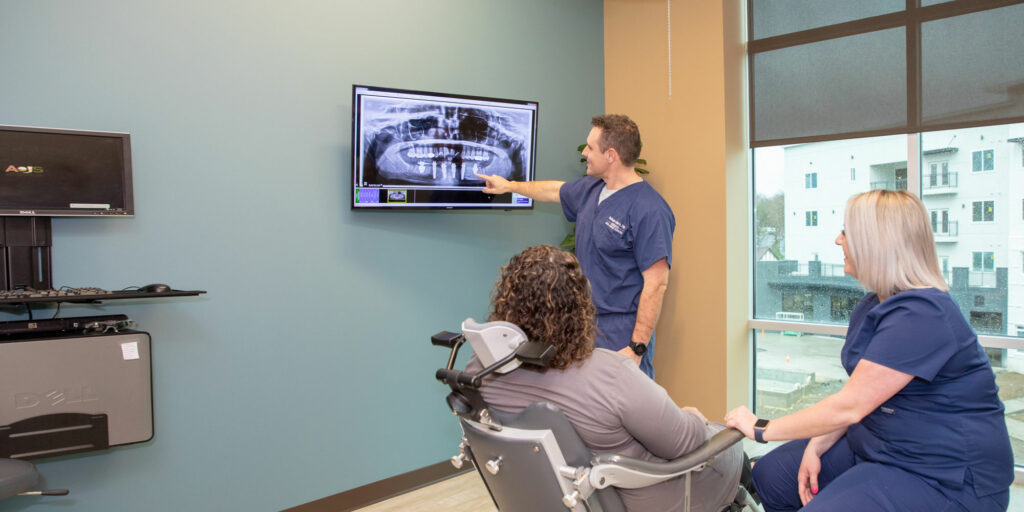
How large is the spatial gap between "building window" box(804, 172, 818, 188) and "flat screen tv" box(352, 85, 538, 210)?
5.41 ft

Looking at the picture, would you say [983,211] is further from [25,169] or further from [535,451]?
[25,169]

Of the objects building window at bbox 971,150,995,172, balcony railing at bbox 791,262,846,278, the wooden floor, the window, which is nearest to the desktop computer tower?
the wooden floor

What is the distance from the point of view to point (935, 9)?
3238mm

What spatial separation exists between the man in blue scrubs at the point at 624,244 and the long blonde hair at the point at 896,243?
1097 millimetres

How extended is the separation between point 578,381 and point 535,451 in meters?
0.18

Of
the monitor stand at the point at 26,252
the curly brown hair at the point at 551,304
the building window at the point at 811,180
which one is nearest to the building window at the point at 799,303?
the building window at the point at 811,180

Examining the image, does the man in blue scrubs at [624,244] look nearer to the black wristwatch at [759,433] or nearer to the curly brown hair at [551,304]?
the black wristwatch at [759,433]

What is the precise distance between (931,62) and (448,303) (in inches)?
106

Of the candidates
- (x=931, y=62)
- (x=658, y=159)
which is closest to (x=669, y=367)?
(x=658, y=159)

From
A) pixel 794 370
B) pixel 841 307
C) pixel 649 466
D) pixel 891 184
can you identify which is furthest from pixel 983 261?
pixel 649 466

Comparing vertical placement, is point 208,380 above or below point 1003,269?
below

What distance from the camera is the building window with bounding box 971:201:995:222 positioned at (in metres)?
3.25

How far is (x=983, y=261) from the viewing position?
329 cm

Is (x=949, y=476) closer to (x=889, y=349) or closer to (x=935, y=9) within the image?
→ (x=889, y=349)
